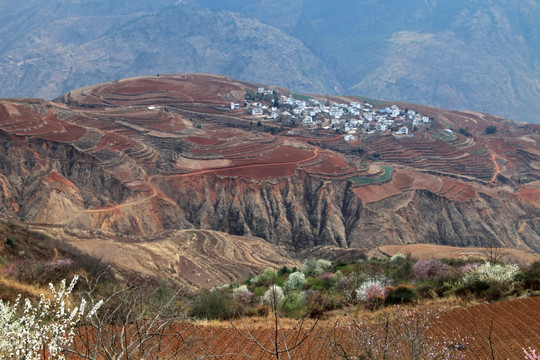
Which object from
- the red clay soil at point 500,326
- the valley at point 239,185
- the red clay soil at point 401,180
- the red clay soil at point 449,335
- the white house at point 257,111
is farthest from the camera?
the white house at point 257,111

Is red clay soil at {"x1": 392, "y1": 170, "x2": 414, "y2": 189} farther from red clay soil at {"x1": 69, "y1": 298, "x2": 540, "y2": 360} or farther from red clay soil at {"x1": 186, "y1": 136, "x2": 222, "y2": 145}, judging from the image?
red clay soil at {"x1": 69, "y1": 298, "x2": 540, "y2": 360}

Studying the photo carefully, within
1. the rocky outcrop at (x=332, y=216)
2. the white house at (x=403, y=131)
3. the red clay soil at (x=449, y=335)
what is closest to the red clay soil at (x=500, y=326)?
the red clay soil at (x=449, y=335)

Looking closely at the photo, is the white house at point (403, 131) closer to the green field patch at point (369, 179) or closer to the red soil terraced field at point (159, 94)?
the green field patch at point (369, 179)

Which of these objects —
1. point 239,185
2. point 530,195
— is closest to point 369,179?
point 239,185

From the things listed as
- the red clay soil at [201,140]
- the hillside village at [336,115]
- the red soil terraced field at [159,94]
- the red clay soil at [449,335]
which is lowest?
the hillside village at [336,115]

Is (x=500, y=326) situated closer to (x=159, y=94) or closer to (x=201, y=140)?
(x=201, y=140)

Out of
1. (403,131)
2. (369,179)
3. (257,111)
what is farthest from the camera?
(257,111)

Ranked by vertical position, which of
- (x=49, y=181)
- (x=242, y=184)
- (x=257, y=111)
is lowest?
(x=242, y=184)

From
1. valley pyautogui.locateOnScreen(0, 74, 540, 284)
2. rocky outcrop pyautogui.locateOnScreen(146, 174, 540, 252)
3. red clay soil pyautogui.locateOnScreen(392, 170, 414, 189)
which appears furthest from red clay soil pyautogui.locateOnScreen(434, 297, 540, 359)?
red clay soil pyautogui.locateOnScreen(392, 170, 414, 189)
